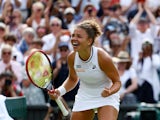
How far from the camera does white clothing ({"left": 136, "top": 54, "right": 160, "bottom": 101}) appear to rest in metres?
12.0

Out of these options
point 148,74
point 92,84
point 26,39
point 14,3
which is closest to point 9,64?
point 26,39

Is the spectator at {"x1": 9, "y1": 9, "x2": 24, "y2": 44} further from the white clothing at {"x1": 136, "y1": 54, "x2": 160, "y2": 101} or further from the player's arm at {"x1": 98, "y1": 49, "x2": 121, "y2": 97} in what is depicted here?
the player's arm at {"x1": 98, "y1": 49, "x2": 121, "y2": 97}

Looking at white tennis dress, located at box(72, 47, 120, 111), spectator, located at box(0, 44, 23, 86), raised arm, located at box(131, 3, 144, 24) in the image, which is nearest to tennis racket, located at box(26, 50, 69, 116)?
white tennis dress, located at box(72, 47, 120, 111)

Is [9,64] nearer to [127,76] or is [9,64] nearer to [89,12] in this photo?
[127,76]

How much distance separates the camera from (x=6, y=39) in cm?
1219

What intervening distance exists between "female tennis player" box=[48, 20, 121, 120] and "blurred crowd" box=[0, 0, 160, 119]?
3116mm

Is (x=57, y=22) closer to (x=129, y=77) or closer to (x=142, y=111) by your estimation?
(x=129, y=77)

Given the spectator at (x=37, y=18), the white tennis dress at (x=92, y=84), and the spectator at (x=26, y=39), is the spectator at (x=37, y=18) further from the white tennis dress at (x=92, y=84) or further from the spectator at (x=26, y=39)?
the white tennis dress at (x=92, y=84)

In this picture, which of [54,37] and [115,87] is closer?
[115,87]

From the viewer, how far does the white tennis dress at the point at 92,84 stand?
7.48 m

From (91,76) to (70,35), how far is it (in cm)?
522

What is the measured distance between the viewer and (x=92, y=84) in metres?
7.58

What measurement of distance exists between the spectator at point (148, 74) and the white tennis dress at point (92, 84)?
4.27 m

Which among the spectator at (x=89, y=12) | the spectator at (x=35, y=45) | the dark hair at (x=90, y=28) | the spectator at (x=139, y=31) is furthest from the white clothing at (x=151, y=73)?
the dark hair at (x=90, y=28)
